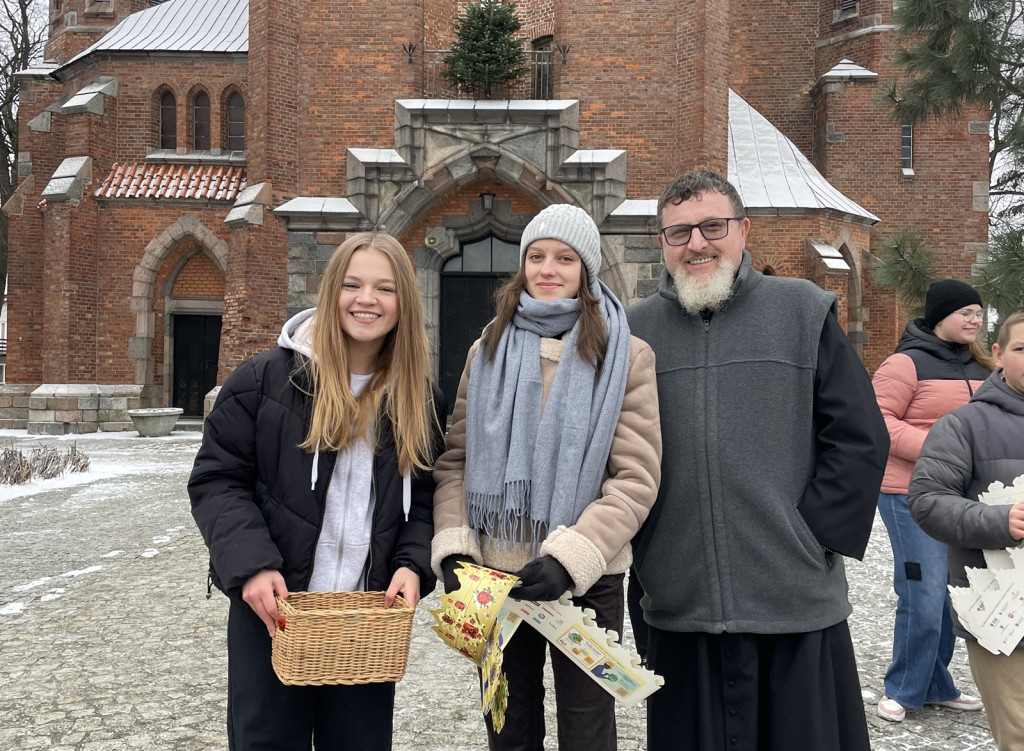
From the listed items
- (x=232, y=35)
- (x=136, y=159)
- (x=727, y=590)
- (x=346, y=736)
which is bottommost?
(x=346, y=736)

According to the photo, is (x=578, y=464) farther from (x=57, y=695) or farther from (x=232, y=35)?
(x=232, y=35)

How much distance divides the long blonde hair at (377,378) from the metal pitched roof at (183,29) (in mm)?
16592

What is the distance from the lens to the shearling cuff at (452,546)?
217 cm

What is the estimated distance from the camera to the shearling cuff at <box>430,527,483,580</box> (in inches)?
85.5

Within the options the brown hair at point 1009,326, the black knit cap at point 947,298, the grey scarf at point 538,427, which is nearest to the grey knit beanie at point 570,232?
the grey scarf at point 538,427

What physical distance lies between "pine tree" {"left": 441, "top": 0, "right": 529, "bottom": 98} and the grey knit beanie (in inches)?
424

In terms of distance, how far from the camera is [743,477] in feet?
7.06

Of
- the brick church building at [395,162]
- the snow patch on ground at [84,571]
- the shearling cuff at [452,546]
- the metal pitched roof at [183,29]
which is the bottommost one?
the snow patch on ground at [84,571]

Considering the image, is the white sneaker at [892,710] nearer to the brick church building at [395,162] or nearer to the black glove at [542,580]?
the black glove at [542,580]

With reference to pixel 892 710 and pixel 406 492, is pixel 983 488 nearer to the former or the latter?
pixel 892 710

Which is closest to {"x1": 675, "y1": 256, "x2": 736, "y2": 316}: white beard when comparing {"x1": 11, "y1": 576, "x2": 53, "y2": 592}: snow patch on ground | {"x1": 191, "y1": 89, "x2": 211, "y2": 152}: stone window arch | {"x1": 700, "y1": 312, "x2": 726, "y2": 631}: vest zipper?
{"x1": 700, "y1": 312, "x2": 726, "y2": 631}: vest zipper

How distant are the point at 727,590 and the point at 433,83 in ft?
40.1

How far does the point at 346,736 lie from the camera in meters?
2.16

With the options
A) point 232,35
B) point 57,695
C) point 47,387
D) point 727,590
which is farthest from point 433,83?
point 727,590
